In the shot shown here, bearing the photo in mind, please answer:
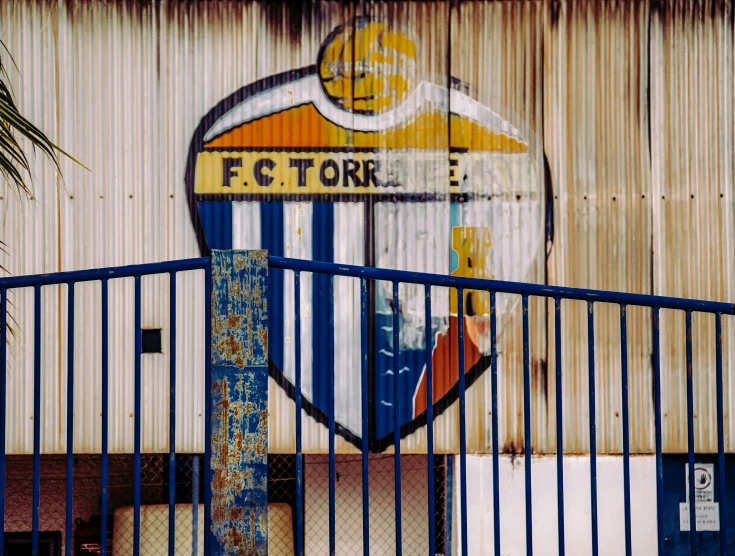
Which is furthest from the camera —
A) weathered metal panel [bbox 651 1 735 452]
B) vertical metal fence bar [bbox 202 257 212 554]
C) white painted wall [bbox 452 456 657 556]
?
weathered metal panel [bbox 651 1 735 452]

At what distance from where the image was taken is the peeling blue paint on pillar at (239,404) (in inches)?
115

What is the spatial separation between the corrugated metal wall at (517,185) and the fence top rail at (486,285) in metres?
2.57

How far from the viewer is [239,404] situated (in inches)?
A: 116

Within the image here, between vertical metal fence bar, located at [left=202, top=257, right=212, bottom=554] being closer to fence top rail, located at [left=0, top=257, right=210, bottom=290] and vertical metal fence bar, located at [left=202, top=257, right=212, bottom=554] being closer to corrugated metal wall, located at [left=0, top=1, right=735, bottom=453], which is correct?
fence top rail, located at [left=0, top=257, right=210, bottom=290]

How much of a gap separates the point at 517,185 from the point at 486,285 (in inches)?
112

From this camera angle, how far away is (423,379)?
18.5ft

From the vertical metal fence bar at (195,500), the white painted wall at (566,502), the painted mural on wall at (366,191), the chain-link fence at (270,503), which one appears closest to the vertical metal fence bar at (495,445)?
the painted mural on wall at (366,191)

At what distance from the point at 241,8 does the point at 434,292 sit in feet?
9.42

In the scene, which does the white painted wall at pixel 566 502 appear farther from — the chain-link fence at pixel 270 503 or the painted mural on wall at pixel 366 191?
the painted mural on wall at pixel 366 191

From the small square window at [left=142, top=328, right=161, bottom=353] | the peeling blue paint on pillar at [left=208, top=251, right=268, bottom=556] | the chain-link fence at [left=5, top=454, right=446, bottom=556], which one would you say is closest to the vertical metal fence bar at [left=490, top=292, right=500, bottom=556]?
the peeling blue paint on pillar at [left=208, top=251, right=268, bottom=556]

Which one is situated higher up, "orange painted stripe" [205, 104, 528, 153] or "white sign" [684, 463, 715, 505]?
"orange painted stripe" [205, 104, 528, 153]

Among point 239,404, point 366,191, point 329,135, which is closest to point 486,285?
point 239,404

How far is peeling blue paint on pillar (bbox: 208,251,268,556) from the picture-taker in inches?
115

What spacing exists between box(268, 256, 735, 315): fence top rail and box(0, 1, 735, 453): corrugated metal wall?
8.44 feet
